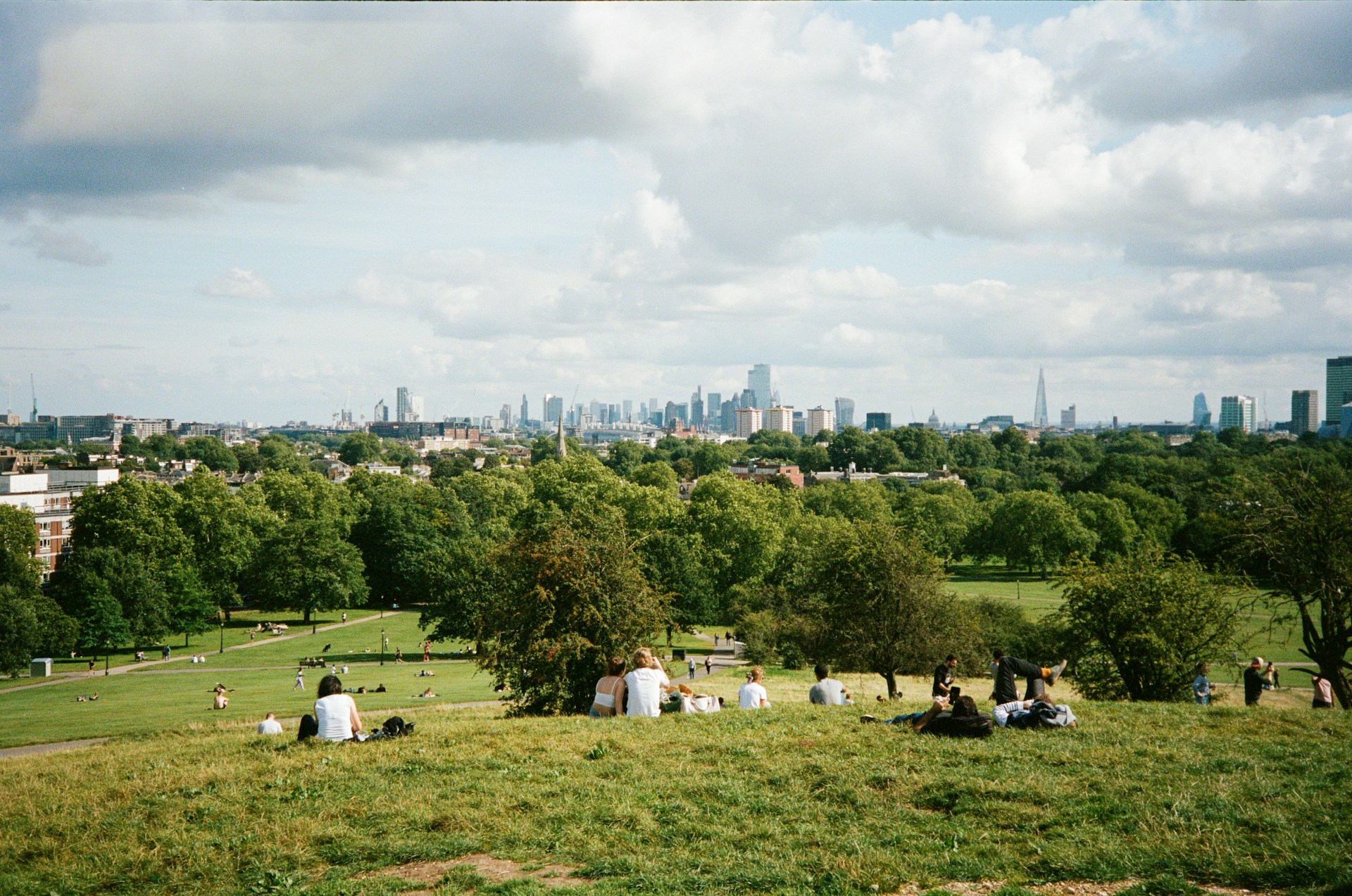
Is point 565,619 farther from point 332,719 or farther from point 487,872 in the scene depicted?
point 487,872

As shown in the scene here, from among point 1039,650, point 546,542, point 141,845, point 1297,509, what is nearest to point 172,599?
point 546,542

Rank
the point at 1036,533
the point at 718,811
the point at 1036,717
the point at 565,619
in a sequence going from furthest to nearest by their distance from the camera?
the point at 1036,533
the point at 565,619
the point at 1036,717
the point at 718,811

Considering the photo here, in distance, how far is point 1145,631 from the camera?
25219 millimetres

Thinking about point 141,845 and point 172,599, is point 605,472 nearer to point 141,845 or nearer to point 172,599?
point 172,599

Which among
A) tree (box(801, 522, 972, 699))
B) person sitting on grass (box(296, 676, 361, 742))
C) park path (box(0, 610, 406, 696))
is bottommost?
park path (box(0, 610, 406, 696))

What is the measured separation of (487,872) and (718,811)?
2.56 m

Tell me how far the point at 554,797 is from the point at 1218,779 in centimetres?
740

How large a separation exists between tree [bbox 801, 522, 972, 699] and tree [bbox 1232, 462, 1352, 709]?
939 centimetres

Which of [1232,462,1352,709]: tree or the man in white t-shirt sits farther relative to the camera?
[1232,462,1352,709]: tree

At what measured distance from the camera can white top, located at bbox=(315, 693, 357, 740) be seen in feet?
44.8

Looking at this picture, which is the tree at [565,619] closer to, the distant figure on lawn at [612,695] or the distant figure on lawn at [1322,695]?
the distant figure on lawn at [612,695]

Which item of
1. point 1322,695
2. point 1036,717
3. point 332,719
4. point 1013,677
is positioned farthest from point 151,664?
point 1322,695

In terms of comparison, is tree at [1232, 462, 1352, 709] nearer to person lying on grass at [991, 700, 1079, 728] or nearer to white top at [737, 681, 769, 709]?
person lying on grass at [991, 700, 1079, 728]

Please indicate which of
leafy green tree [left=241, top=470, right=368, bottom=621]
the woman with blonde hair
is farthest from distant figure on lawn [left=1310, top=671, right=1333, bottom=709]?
leafy green tree [left=241, top=470, right=368, bottom=621]
